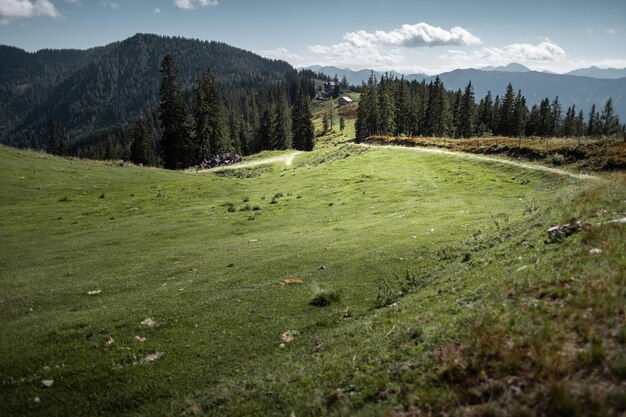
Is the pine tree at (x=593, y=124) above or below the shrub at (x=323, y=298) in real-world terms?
above

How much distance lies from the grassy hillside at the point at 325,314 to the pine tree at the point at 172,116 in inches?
2168

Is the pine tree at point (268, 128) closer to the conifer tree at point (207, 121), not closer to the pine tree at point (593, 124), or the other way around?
the conifer tree at point (207, 121)

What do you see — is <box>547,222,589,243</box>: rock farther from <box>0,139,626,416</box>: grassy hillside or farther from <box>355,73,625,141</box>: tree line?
<box>355,73,625,141</box>: tree line

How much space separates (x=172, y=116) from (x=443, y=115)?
3314 inches

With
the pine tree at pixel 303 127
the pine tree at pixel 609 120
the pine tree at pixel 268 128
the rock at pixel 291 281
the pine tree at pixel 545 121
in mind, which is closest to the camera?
the rock at pixel 291 281

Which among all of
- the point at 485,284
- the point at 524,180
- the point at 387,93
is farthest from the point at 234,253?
the point at 387,93

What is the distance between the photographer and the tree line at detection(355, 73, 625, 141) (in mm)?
116812

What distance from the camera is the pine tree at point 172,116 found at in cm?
8225

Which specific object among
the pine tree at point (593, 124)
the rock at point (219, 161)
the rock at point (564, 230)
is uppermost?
the pine tree at point (593, 124)

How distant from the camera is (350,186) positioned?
48.4m

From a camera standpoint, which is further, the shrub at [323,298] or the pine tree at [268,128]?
the pine tree at [268,128]

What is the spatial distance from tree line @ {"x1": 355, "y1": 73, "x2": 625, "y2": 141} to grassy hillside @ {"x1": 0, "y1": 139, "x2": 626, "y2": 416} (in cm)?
8771

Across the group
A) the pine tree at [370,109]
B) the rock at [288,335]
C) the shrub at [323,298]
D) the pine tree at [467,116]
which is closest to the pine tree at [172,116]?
the pine tree at [370,109]

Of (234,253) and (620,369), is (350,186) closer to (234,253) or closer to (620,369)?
(234,253)
